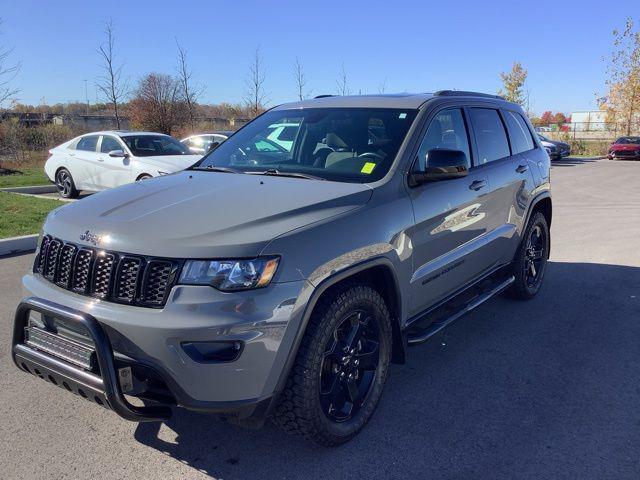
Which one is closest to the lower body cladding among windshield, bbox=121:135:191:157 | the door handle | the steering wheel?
the steering wheel

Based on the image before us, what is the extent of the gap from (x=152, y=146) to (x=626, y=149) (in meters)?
29.3

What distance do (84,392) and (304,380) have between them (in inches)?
40.3

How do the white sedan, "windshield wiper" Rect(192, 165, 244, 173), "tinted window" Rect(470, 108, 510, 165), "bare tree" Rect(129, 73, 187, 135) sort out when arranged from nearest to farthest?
"windshield wiper" Rect(192, 165, 244, 173)
"tinted window" Rect(470, 108, 510, 165)
the white sedan
"bare tree" Rect(129, 73, 187, 135)

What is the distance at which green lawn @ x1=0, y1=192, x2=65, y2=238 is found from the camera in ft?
27.0

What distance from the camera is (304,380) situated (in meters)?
2.69

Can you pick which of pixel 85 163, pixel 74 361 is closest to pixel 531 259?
pixel 74 361

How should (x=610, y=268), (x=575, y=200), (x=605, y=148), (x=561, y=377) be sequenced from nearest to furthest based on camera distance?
(x=561, y=377)
(x=610, y=268)
(x=575, y=200)
(x=605, y=148)

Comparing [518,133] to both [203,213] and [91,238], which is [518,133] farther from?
[91,238]

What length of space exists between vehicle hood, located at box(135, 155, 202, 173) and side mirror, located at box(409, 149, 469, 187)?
8.02 metres

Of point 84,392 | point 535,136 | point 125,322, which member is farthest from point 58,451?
point 535,136

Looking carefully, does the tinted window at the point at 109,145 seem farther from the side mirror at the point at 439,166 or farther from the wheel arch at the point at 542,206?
the side mirror at the point at 439,166

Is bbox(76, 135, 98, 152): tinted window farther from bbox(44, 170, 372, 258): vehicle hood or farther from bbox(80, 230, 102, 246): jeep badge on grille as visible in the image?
bbox(80, 230, 102, 246): jeep badge on grille

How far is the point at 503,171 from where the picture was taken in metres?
4.75

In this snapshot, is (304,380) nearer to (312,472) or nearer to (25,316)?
(312,472)
